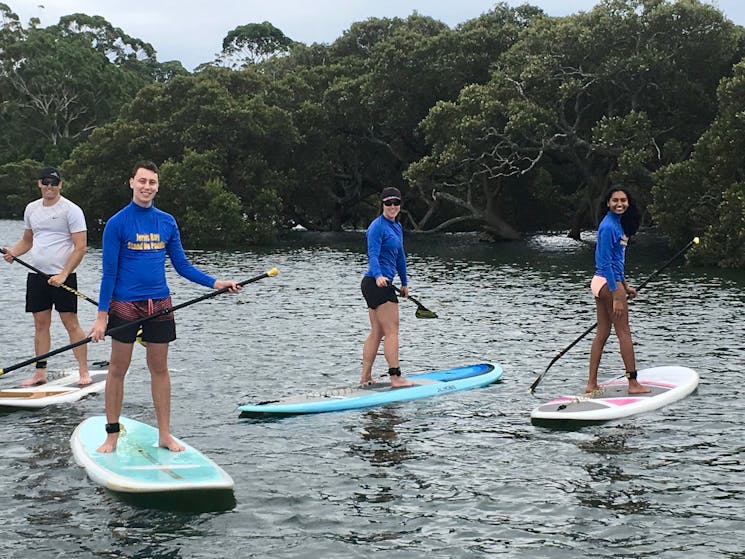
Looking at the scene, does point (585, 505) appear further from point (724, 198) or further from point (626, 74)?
point (626, 74)

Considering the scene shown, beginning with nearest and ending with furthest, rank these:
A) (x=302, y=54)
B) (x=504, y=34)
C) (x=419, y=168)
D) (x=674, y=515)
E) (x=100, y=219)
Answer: (x=674, y=515) < (x=419, y=168) < (x=504, y=34) < (x=100, y=219) < (x=302, y=54)

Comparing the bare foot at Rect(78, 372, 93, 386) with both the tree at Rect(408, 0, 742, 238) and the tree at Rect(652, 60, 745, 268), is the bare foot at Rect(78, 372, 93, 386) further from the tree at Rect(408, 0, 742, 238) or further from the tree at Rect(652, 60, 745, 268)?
the tree at Rect(408, 0, 742, 238)

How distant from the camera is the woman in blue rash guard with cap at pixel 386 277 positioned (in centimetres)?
1119

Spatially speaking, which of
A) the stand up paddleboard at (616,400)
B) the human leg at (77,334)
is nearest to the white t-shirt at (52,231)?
the human leg at (77,334)

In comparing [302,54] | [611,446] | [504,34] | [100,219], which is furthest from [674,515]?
[302,54]

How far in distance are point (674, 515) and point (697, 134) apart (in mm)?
43050

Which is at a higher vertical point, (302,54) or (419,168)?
(302,54)

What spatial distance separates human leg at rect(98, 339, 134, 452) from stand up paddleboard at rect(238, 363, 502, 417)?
223 cm

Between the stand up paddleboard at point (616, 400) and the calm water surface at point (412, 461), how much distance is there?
6.4 inches

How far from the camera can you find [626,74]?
45250mm

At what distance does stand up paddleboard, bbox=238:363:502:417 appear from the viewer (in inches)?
409

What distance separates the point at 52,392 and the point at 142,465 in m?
3.64

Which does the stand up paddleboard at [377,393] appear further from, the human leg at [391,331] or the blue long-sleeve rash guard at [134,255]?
the blue long-sleeve rash guard at [134,255]

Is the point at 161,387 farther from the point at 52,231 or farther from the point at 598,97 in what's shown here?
the point at 598,97
